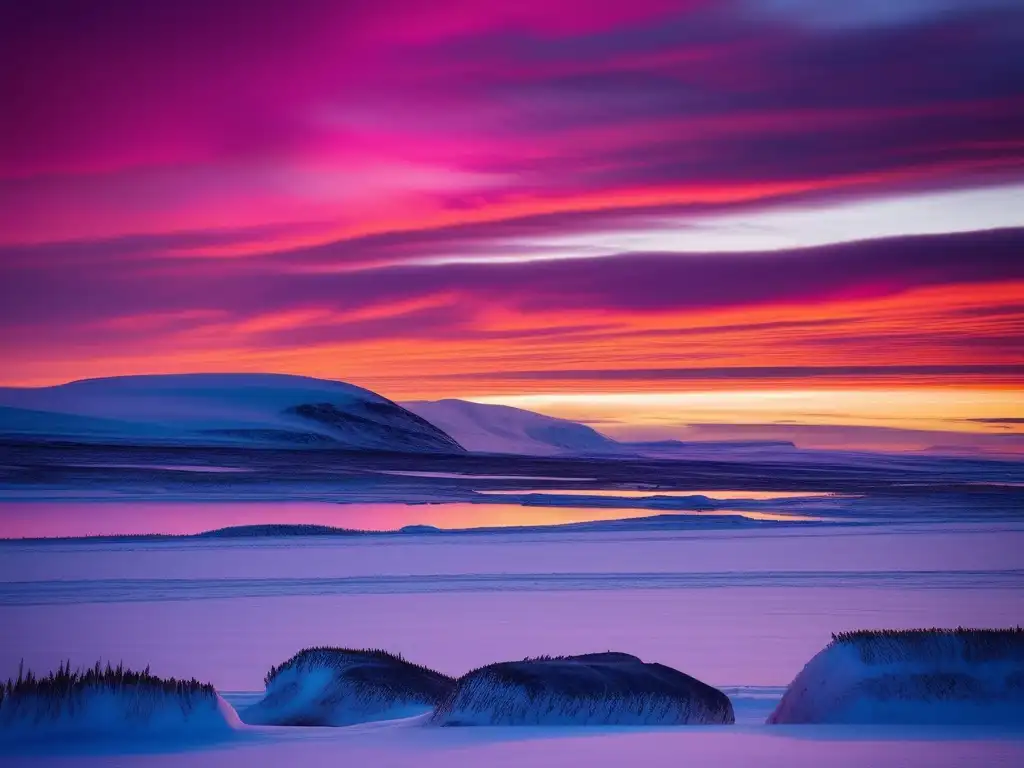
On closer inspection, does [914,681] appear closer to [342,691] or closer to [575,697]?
[575,697]

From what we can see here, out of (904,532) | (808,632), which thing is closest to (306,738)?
(808,632)

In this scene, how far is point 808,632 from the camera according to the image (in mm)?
10828

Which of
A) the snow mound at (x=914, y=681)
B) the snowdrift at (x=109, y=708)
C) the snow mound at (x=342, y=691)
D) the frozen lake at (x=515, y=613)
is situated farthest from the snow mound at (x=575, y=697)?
the snowdrift at (x=109, y=708)

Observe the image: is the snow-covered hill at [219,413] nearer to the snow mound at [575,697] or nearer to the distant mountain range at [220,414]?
the distant mountain range at [220,414]

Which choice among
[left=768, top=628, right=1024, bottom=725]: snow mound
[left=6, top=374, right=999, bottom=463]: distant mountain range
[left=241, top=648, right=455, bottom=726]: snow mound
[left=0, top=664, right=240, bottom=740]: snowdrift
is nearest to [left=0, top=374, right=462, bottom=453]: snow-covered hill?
[left=6, top=374, right=999, bottom=463]: distant mountain range

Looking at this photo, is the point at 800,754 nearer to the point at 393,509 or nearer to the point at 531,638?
the point at 531,638

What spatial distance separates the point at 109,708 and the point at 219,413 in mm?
61130

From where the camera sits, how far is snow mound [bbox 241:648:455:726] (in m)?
7.46

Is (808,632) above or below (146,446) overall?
below

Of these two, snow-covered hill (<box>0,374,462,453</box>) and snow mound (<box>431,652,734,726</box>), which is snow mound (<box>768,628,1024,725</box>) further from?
snow-covered hill (<box>0,374,462,453</box>)

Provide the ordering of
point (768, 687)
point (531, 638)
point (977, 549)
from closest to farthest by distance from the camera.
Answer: point (768, 687) < point (531, 638) < point (977, 549)

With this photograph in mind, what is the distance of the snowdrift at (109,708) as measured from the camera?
596 cm

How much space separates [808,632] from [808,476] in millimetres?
31620

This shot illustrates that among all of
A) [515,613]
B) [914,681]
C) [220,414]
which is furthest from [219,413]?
[914,681]
